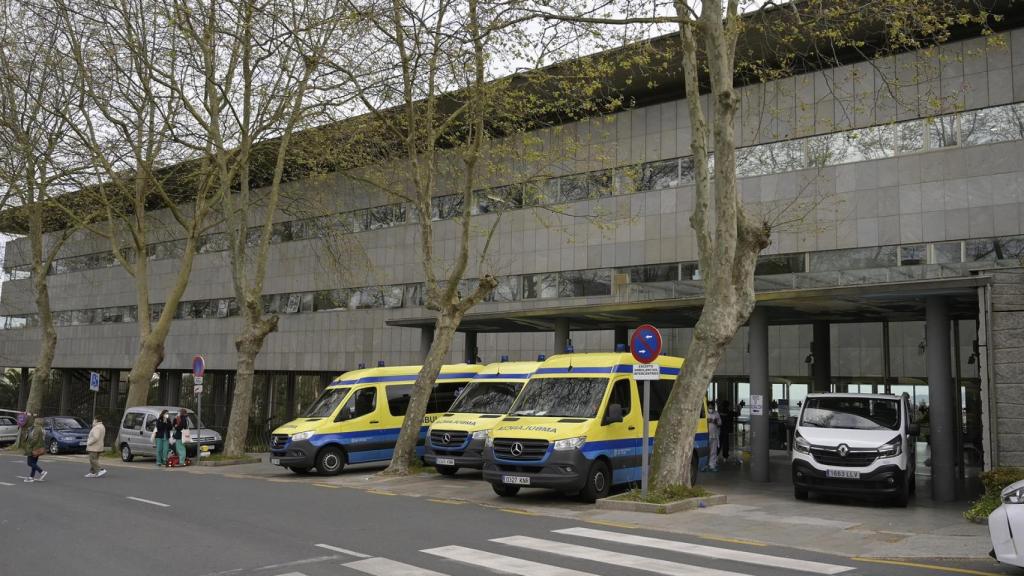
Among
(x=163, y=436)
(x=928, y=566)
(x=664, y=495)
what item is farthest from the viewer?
(x=163, y=436)

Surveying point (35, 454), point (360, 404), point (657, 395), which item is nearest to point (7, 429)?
point (35, 454)

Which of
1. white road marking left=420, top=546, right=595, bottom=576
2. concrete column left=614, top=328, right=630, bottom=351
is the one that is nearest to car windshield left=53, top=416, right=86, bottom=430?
concrete column left=614, top=328, right=630, bottom=351

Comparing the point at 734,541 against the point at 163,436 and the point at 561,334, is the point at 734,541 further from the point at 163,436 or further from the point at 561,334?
the point at 163,436

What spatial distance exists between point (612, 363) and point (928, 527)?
559cm

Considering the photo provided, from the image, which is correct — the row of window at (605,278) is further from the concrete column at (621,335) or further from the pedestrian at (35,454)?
the pedestrian at (35,454)

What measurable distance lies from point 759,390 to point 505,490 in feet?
21.6

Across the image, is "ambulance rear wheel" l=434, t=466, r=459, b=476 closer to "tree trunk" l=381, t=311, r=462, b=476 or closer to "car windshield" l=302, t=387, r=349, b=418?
"tree trunk" l=381, t=311, r=462, b=476

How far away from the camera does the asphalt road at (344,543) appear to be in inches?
331

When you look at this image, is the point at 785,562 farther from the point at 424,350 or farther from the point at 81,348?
the point at 81,348

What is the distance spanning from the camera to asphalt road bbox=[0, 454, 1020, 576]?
8414mm

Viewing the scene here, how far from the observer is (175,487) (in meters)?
→ 17.1

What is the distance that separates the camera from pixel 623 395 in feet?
49.2

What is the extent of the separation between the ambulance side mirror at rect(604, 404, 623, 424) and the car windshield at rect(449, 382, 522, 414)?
449 cm

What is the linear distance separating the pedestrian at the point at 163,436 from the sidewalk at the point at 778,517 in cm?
727
